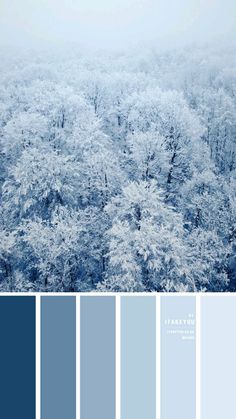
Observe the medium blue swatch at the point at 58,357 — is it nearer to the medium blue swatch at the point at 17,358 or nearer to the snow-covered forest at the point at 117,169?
the medium blue swatch at the point at 17,358

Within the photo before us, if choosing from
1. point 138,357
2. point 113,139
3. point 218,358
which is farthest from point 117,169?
point 218,358

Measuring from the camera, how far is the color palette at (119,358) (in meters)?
3.18

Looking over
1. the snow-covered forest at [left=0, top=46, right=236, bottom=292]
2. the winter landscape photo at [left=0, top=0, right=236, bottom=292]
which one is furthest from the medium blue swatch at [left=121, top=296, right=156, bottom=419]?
the winter landscape photo at [left=0, top=0, right=236, bottom=292]

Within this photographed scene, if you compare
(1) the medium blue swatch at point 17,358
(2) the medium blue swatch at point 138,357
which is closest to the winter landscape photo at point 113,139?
(1) the medium blue swatch at point 17,358

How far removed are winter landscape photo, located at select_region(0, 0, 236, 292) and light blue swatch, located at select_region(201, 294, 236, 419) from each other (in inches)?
13.5

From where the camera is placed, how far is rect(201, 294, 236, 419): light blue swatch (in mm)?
3146

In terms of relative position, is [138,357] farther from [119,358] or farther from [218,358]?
[218,358]

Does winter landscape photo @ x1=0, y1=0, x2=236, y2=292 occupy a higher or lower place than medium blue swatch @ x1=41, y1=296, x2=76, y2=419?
higher

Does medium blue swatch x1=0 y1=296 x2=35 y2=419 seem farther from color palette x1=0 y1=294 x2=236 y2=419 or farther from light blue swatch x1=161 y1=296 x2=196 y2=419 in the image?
light blue swatch x1=161 y1=296 x2=196 y2=419

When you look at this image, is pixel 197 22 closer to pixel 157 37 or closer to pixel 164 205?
pixel 157 37

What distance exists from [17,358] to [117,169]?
1.87 metres

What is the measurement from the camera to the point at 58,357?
10.7ft

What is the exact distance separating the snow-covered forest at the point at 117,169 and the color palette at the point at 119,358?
20 cm

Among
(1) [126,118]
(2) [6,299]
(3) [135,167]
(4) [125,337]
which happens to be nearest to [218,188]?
(3) [135,167]
